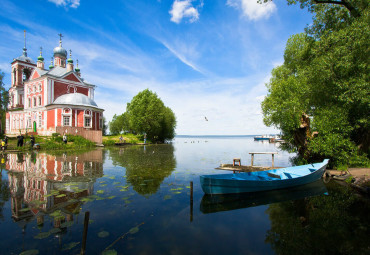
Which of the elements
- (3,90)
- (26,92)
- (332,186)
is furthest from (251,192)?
(26,92)

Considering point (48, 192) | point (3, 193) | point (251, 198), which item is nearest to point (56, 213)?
point (48, 192)

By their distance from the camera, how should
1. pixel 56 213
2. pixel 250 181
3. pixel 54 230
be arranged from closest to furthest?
pixel 54 230 < pixel 56 213 < pixel 250 181

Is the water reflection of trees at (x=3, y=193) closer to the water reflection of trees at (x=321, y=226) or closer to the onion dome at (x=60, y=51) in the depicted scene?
the water reflection of trees at (x=321, y=226)

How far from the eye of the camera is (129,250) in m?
5.86

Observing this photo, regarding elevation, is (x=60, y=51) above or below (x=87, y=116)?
above

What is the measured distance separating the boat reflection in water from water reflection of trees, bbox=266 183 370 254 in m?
0.78

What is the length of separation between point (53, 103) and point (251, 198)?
4407 centimetres

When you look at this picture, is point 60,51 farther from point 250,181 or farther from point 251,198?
point 251,198

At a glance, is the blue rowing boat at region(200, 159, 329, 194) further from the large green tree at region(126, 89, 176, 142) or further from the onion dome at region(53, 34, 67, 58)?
the onion dome at region(53, 34, 67, 58)

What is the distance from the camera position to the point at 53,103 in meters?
41.8

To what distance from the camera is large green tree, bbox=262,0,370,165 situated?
14484 millimetres

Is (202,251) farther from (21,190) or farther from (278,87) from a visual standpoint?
(278,87)

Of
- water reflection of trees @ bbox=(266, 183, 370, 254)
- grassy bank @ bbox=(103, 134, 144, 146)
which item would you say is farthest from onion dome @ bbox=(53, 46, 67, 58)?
water reflection of trees @ bbox=(266, 183, 370, 254)

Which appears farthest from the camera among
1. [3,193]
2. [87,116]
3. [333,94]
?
[87,116]
